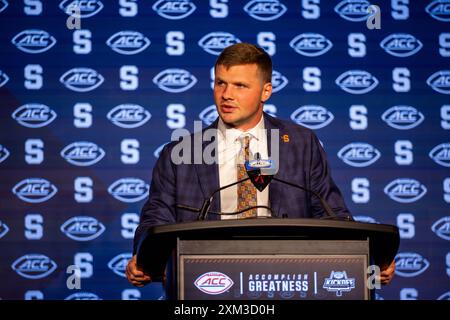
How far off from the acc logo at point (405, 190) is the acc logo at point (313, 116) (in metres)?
0.63

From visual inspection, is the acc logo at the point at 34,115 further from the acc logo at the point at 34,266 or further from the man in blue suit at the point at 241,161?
the man in blue suit at the point at 241,161

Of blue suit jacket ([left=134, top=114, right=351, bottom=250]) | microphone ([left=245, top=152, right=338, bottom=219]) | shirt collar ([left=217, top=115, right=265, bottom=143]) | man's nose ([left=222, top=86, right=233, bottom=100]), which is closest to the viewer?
microphone ([left=245, top=152, right=338, bottom=219])

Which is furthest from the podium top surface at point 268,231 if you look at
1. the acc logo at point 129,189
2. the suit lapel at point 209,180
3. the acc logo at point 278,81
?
the acc logo at point 278,81

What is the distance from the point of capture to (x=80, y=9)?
5902mm

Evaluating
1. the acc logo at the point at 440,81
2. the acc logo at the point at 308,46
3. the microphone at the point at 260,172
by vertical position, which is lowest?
the microphone at the point at 260,172

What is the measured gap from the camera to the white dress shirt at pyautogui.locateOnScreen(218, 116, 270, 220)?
3.97 m

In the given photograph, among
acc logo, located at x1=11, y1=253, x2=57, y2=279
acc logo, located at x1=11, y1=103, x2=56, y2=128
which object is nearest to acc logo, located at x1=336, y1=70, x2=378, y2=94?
acc logo, located at x1=11, y1=103, x2=56, y2=128

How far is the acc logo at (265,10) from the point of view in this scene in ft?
19.4

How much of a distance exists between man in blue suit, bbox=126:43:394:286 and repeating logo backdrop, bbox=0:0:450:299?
1.62 meters

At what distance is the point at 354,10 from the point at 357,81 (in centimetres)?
49

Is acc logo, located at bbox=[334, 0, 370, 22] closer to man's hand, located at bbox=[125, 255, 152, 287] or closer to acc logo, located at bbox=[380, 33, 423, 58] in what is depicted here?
acc logo, located at bbox=[380, 33, 423, 58]

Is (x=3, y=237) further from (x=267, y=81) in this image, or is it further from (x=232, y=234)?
(x=232, y=234)

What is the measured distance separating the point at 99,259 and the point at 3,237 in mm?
670
